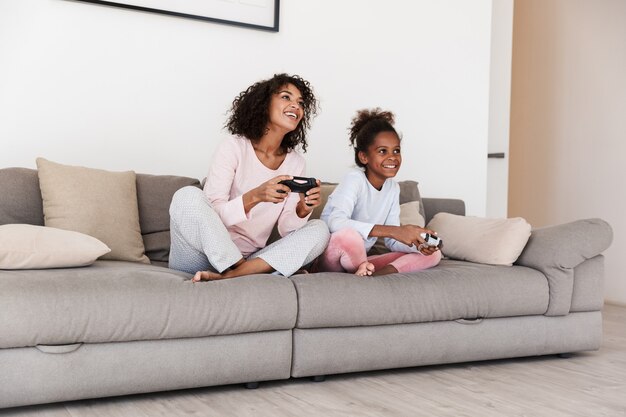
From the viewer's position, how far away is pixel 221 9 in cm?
363

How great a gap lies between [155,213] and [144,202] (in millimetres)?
64

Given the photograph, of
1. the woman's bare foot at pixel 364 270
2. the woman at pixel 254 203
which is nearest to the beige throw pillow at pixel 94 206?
the woman at pixel 254 203

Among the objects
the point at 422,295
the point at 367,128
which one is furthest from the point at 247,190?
the point at 422,295

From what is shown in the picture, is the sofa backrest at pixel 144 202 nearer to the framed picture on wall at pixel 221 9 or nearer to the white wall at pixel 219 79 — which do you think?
the white wall at pixel 219 79

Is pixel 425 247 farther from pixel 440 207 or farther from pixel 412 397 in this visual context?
pixel 440 207

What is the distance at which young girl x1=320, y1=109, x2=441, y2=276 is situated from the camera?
2.77 meters

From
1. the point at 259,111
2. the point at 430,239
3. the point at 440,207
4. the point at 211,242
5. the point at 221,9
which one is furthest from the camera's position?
the point at 440,207

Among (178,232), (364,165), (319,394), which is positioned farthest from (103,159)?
(319,394)

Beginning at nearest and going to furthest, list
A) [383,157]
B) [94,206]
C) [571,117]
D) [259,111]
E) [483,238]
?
[94,206], [259,111], [383,157], [483,238], [571,117]

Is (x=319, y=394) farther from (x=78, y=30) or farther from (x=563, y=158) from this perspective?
(x=563, y=158)

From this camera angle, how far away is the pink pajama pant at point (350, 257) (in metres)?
2.75

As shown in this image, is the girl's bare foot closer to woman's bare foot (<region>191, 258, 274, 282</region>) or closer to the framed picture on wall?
woman's bare foot (<region>191, 258, 274, 282</region>)

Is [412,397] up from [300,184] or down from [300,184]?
down

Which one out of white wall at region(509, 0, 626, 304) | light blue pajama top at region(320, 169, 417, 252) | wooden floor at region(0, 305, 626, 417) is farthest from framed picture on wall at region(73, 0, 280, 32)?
white wall at region(509, 0, 626, 304)
